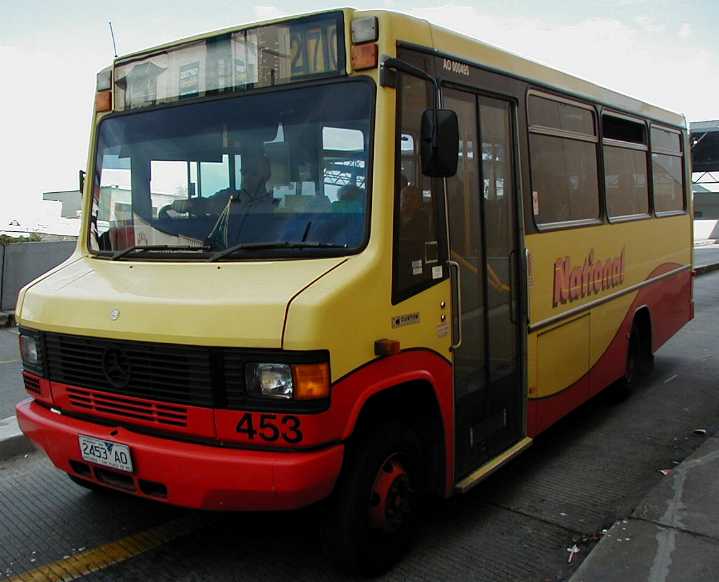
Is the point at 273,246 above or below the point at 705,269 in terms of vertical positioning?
above

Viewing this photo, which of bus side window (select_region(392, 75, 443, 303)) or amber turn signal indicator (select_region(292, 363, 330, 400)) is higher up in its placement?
bus side window (select_region(392, 75, 443, 303))

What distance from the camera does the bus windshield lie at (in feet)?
11.5

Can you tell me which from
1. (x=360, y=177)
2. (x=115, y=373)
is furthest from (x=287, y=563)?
(x=360, y=177)

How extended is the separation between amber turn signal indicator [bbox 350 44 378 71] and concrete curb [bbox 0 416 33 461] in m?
3.84

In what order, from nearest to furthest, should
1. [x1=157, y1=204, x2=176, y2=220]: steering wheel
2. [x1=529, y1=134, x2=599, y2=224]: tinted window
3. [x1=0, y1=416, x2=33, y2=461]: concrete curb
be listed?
[x1=157, y1=204, x2=176, y2=220]: steering wheel → [x1=529, y1=134, x2=599, y2=224]: tinted window → [x1=0, y1=416, x2=33, y2=461]: concrete curb

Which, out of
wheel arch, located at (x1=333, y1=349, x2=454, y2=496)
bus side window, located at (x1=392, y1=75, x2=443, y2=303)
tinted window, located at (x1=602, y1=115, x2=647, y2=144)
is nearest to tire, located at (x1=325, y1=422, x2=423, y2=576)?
wheel arch, located at (x1=333, y1=349, x2=454, y2=496)

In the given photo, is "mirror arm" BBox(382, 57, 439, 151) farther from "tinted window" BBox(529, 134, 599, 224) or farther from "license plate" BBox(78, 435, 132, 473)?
"license plate" BBox(78, 435, 132, 473)

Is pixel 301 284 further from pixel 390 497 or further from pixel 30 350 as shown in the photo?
pixel 30 350

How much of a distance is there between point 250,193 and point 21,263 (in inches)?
413

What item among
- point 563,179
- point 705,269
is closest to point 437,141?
point 563,179

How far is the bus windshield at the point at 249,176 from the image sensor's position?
3.51 meters

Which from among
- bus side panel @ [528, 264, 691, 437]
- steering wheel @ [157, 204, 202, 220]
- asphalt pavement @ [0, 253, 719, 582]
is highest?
steering wheel @ [157, 204, 202, 220]

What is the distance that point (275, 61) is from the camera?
3727 millimetres

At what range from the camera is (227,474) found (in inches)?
123
